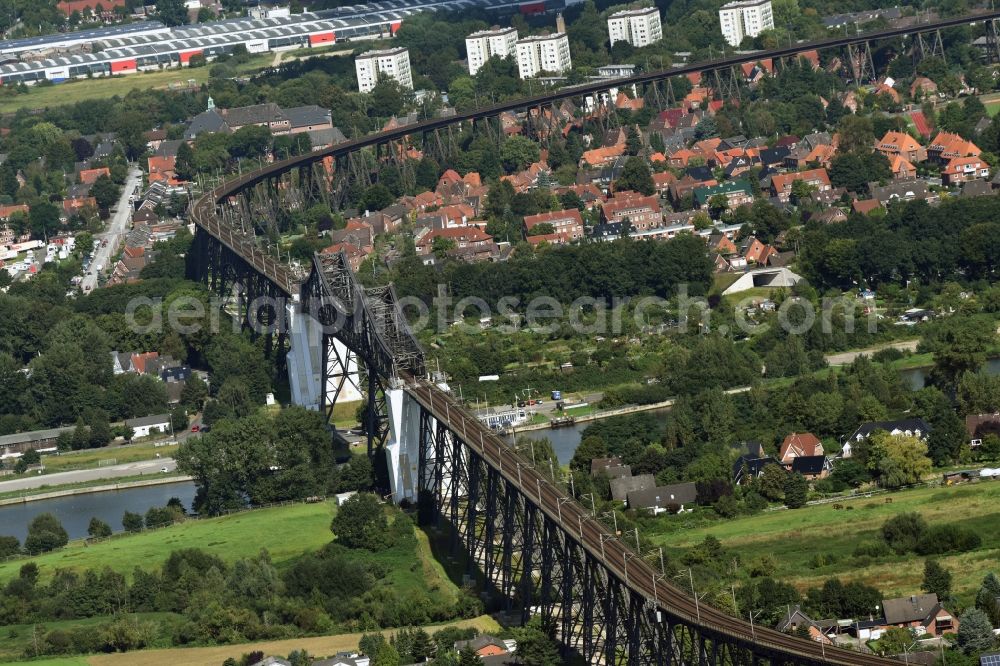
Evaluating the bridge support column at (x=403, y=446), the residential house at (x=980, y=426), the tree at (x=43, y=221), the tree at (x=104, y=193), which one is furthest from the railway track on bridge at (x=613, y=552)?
the tree at (x=104, y=193)

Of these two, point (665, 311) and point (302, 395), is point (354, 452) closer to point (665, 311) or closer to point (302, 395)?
point (302, 395)

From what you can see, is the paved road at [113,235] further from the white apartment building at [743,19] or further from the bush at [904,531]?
the bush at [904,531]

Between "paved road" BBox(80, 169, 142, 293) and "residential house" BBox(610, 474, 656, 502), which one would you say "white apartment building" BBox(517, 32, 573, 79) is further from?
"residential house" BBox(610, 474, 656, 502)

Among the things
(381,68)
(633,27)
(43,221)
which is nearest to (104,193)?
(43,221)

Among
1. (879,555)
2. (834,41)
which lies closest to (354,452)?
(879,555)

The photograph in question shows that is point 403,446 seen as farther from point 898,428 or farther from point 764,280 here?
point 764,280

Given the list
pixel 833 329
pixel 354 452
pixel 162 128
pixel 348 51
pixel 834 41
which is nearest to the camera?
pixel 354 452
